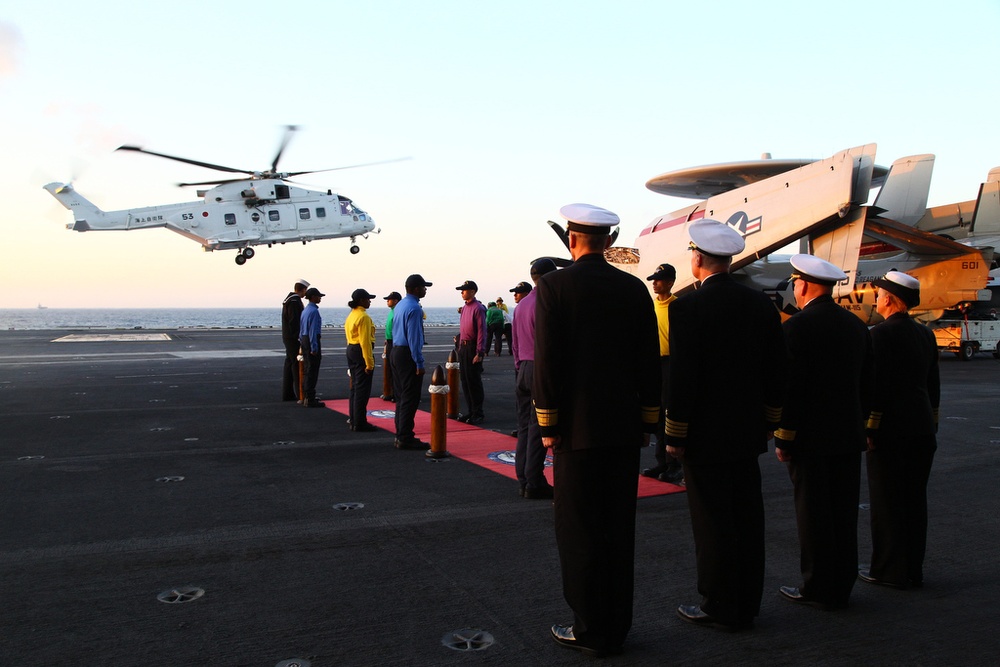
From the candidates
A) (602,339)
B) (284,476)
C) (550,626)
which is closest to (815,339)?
(602,339)

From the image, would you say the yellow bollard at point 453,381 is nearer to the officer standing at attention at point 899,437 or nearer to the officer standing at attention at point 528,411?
the officer standing at attention at point 528,411

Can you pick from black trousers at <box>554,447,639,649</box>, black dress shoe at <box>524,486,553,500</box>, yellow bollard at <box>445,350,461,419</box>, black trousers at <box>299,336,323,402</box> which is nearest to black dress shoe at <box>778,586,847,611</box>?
black trousers at <box>554,447,639,649</box>

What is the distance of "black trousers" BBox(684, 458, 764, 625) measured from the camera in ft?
12.5

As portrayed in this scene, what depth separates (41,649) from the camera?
139 inches

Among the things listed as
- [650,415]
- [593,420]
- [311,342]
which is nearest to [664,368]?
[650,415]

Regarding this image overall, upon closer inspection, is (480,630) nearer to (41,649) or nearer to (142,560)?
(41,649)

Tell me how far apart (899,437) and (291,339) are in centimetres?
1068

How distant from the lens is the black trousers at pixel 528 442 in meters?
6.48

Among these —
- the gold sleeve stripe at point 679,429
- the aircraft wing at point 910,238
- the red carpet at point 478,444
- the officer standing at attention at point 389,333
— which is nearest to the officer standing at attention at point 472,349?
the red carpet at point 478,444

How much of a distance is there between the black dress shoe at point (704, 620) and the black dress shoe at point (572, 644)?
0.56 m

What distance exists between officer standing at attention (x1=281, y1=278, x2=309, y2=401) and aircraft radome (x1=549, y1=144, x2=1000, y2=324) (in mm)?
7569

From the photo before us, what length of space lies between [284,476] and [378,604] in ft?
11.8

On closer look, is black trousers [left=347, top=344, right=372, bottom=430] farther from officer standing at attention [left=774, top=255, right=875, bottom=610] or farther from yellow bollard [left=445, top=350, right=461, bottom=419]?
officer standing at attention [left=774, top=255, right=875, bottom=610]

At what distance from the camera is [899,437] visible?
450 cm
